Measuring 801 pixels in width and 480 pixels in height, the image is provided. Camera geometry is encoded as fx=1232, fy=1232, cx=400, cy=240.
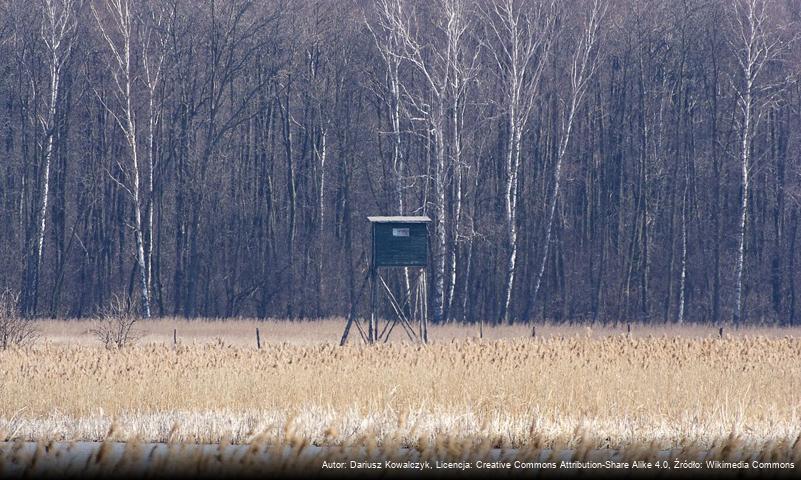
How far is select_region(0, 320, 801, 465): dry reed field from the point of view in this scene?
12484 millimetres

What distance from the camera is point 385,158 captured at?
151 feet

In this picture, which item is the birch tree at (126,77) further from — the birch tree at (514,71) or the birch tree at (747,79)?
the birch tree at (747,79)

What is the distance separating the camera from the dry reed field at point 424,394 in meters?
12.5

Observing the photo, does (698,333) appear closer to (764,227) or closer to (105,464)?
(764,227)

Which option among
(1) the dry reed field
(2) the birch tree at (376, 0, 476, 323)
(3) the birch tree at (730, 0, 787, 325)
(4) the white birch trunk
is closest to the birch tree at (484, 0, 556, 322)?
(2) the birch tree at (376, 0, 476, 323)

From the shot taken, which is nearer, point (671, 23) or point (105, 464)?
point (105, 464)

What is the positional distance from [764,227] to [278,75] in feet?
60.6

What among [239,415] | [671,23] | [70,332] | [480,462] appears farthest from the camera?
[671,23]

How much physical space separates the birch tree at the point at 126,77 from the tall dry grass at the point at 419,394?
17171 millimetres

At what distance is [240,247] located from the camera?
4700 cm

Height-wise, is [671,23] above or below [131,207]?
above

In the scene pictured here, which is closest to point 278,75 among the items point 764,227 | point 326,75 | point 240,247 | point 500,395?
point 326,75

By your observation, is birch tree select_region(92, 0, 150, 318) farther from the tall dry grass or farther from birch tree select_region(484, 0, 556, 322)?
the tall dry grass

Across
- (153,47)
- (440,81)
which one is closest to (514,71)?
(440,81)
